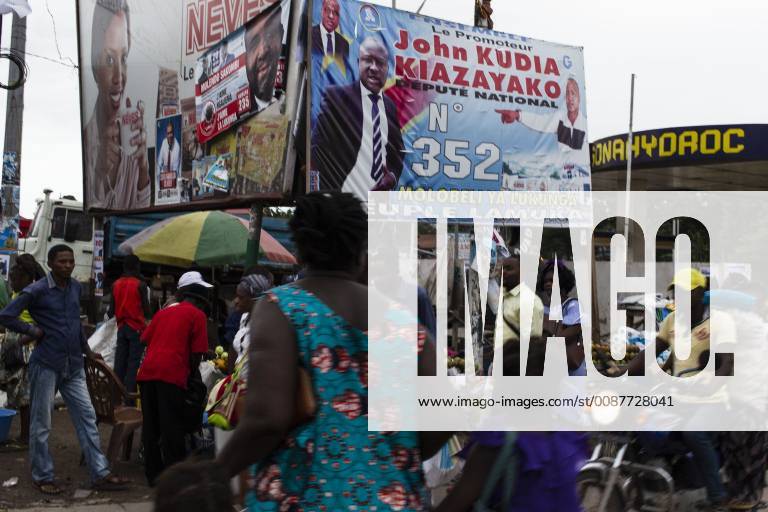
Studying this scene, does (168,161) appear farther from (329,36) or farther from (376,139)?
(329,36)

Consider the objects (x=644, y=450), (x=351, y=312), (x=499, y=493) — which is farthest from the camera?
(x=644, y=450)

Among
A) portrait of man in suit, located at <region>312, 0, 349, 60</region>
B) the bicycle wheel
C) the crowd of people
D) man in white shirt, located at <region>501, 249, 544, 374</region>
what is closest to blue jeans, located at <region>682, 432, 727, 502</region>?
the bicycle wheel

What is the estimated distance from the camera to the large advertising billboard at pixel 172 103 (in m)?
10.6

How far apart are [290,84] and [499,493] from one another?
28.0 feet

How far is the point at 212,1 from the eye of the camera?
546 inches

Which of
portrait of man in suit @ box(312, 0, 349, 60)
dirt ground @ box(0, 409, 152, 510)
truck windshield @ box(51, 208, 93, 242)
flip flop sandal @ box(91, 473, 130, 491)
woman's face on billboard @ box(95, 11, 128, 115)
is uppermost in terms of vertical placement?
woman's face on billboard @ box(95, 11, 128, 115)

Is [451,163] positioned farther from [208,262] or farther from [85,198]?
[85,198]

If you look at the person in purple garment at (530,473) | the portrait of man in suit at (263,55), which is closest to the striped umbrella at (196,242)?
the portrait of man in suit at (263,55)

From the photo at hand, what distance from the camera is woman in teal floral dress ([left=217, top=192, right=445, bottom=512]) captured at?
2.28 m

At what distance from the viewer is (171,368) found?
627cm

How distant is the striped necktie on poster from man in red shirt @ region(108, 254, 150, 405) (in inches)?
132

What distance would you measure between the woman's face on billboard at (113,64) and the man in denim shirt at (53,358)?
10272mm

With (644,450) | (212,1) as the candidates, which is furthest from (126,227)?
(644,450)

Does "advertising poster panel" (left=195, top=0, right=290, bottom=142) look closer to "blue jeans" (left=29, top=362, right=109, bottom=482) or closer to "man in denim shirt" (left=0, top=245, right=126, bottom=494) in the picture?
"man in denim shirt" (left=0, top=245, right=126, bottom=494)
